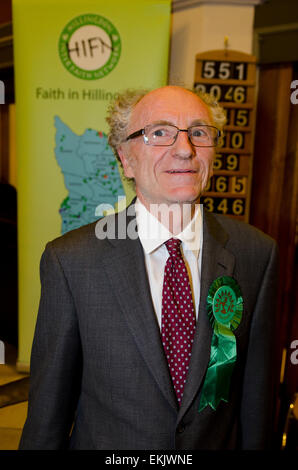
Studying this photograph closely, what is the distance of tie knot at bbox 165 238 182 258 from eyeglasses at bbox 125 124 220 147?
286 mm

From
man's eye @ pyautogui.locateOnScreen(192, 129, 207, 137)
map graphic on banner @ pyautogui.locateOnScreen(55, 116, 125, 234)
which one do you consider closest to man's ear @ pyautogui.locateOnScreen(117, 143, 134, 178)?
man's eye @ pyautogui.locateOnScreen(192, 129, 207, 137)

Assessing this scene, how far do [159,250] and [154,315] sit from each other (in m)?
0.22

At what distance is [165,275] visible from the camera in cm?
121

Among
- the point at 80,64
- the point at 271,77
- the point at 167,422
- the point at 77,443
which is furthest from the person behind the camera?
the point at 271,77

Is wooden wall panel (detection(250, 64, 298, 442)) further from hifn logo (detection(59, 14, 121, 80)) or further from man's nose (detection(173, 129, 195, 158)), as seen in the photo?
man's nose (detection(173, 129, 195, 158))

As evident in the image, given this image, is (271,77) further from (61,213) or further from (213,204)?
(61,213)

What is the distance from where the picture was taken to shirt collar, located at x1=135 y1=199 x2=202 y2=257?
1248mm

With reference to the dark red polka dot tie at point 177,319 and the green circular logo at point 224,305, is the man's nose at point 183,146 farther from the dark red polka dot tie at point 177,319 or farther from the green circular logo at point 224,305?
the green circular logo at point 224,305

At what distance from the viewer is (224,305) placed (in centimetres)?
118

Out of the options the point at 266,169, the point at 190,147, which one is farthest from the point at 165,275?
the point at 266,169

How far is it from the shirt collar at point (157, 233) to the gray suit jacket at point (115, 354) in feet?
0.10

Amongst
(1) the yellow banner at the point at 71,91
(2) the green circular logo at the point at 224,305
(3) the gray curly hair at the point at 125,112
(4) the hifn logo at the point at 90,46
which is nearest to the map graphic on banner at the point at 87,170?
(1) the yellow banner at the point at 71,91
